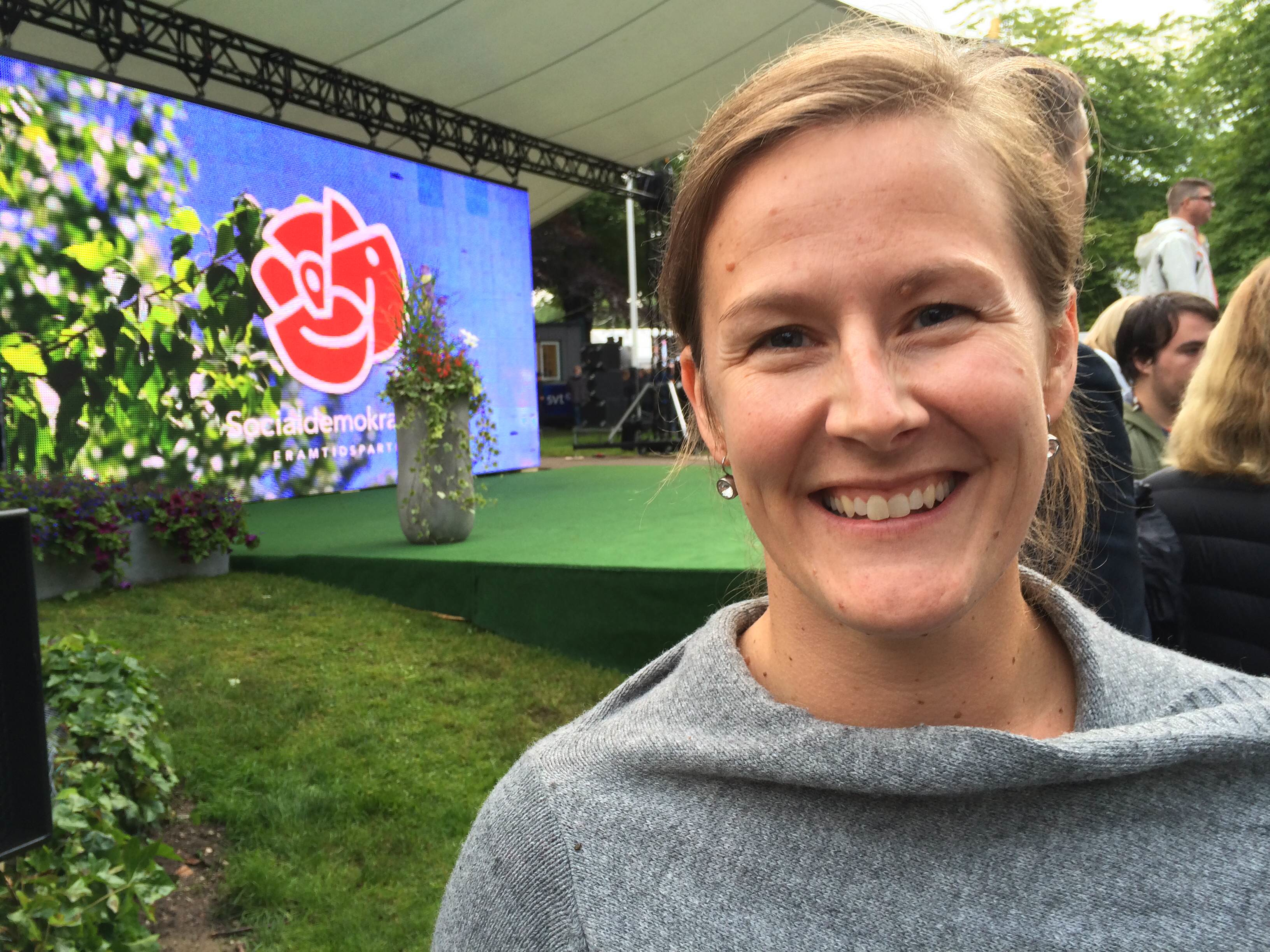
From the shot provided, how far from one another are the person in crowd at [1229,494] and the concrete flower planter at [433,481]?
4226mm

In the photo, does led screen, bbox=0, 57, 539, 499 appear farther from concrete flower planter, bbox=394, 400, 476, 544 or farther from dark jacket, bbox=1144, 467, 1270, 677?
dark jacket, bbox=1144, 467, 1270, 677

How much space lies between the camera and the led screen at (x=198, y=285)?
6695mm

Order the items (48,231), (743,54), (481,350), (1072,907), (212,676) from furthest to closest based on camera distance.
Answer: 1. (481,350)
2. (743,54)
3. (48,231)
4. (212,676)
5. (1072,907)

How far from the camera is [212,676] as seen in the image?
4039 mm

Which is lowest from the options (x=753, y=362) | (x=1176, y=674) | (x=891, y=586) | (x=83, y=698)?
(x=83, y=698)

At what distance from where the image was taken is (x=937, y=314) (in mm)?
870

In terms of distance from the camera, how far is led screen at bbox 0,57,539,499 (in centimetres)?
670

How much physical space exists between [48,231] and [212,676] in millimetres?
4306

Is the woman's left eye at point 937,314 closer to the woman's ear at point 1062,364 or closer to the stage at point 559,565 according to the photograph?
the woman's ear at point 1062,364

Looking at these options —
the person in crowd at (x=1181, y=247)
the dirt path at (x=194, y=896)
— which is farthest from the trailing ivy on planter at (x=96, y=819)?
the person in crowd at (x=1181, y=247)

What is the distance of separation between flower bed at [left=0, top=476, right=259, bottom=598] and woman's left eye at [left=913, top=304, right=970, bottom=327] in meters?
Answer: 5.01

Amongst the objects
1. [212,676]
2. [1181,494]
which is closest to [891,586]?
[1181,494]

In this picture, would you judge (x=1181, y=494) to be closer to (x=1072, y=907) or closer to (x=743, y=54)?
(x=1072, y=907)

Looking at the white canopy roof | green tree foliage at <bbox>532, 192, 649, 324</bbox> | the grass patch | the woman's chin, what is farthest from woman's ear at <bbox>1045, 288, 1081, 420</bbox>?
green tree foliage at <bbox>532, 192, 649, 324</bbox>
